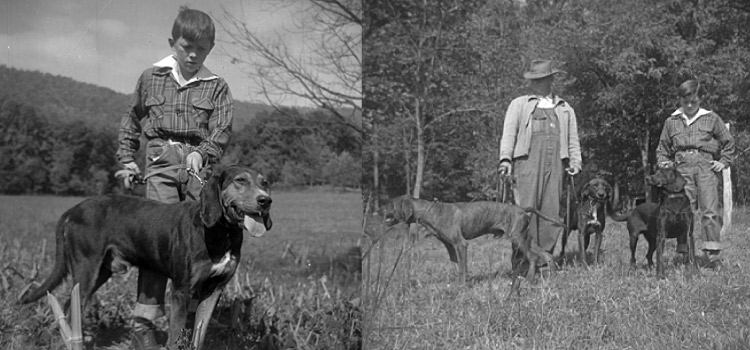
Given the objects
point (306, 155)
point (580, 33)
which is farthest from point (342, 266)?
point (580, 33)

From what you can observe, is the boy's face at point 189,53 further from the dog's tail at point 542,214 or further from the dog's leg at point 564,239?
the dog's leg at point 564,239

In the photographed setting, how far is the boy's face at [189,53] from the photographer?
4.11 metres

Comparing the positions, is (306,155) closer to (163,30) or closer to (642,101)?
(163,30)

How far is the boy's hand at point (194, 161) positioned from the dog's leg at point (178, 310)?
59cm

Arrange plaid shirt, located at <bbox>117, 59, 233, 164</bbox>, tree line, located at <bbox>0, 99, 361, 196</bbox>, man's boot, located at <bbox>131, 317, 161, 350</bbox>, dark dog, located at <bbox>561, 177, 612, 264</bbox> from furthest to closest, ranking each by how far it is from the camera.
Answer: tree line, located at <bbox>0, 99, 361, 196</bbox> → dark dog, located at <bbox>561, 177, 612, 264</bbox> → man's boot, located at <bbox>131, 317, 161, 350</bbox> → plaid shirt, located at <bbox>117, 59, 233, 164</bbox>

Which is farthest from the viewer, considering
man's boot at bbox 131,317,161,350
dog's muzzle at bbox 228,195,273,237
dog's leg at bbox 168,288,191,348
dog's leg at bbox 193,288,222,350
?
man's boot at bbox 131,317,161,350

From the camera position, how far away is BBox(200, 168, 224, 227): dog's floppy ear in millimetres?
3658

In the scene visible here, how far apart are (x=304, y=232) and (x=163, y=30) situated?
2413mm

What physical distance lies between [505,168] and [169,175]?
1.87m

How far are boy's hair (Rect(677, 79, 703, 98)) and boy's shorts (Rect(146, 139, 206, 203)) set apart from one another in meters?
2.73

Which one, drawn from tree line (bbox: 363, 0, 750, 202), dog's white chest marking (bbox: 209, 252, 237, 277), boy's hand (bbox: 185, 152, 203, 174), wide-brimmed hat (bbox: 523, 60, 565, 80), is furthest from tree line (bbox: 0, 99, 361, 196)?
wide-brimmed hat (bbox: 523, 60, 565, 80)

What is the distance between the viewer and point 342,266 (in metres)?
6.50

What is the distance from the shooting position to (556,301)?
4.53 m

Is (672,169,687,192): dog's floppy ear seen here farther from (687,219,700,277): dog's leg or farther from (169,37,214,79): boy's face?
(169,37,214,79): boy's face
